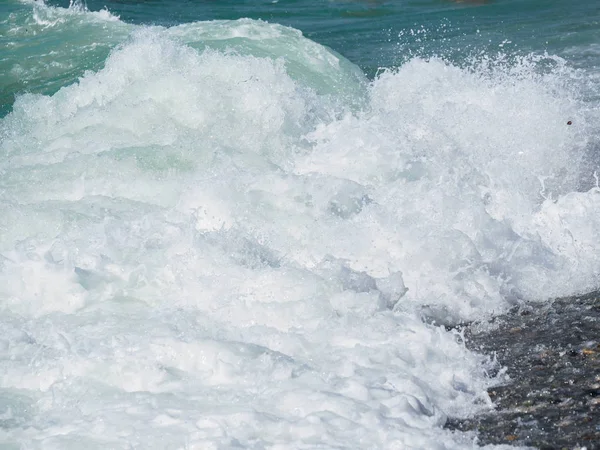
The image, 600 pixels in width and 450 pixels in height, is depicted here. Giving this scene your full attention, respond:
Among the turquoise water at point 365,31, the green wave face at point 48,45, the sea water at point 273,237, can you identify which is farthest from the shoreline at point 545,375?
the green wave face at point 48,45

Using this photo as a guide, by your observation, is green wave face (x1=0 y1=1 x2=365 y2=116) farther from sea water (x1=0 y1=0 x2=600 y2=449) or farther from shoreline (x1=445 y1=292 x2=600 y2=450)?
shoreline (x1=445 y1=292 x2=600 y2=450)

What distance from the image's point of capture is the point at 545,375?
4.36m

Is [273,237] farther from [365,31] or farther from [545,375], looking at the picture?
[365,31]

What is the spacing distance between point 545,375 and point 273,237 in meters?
2.30

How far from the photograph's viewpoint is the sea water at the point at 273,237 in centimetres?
425

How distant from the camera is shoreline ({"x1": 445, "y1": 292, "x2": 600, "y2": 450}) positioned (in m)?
3.83

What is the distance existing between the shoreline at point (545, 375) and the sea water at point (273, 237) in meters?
0.12

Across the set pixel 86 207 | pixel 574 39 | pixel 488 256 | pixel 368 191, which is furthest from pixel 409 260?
pixel 574 39

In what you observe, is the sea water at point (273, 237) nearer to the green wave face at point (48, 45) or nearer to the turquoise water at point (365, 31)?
the green wave face at point (48, 45)

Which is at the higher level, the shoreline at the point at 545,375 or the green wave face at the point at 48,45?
the green wave face at the point at 48,45

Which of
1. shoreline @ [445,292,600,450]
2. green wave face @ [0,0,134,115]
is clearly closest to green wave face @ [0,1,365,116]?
green wave face @ [0,0,134,115]

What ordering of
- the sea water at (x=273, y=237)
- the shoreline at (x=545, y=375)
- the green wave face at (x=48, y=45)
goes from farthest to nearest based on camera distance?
the green wave face at (x=48, y=45)
the sea water at (x=273, y=237)
the shoreline at (x=545, y=375)

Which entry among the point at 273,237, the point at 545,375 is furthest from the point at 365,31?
the point at 545,375

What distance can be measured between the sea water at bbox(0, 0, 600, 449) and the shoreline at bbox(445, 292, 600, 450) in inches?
4.9
